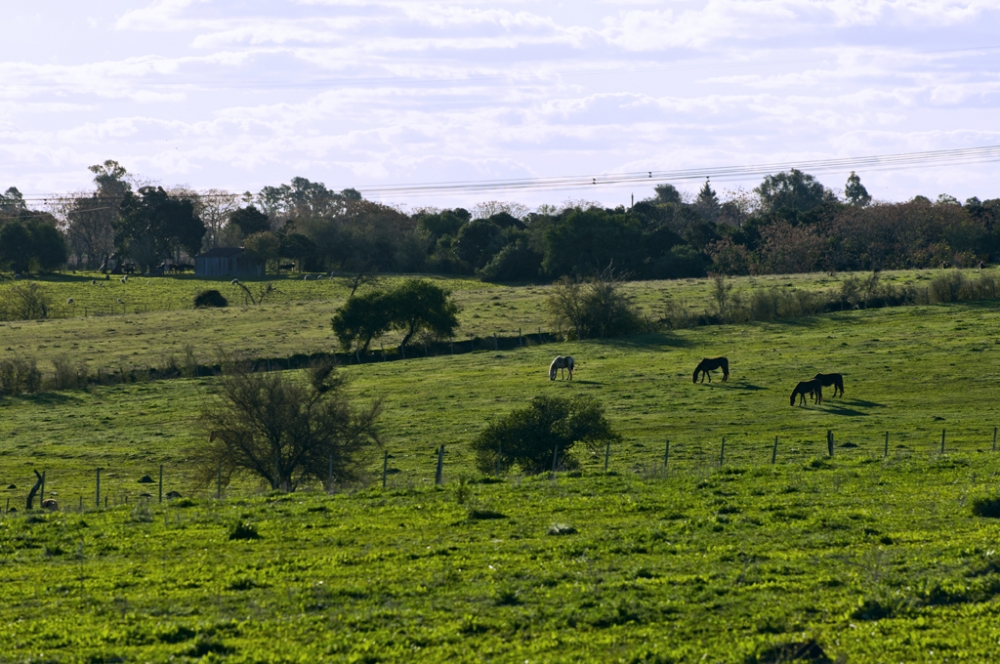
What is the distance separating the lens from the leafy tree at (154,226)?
156250 millimetres

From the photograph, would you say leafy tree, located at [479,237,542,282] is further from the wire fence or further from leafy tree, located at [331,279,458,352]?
the wire fence

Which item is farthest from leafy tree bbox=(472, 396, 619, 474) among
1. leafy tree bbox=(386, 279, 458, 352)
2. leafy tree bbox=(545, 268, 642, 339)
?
leafy tree bbox=(545, 268, 642, 339)

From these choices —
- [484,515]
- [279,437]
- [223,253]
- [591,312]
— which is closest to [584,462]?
[279,437]

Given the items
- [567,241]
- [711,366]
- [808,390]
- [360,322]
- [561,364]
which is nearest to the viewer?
[808,390]

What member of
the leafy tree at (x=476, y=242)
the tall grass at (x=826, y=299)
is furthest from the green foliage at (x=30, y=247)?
the tall grass at (x=826, y=299)

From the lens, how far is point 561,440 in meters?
36.4

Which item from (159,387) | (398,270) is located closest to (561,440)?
(159,387)

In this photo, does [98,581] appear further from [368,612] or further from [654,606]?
[654,606]

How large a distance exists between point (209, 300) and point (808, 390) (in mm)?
70214

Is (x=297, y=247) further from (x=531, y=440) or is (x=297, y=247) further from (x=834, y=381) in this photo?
(x=531, y=440)

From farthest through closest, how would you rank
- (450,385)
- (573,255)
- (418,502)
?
(573,255)
(450,385)
(418,502)

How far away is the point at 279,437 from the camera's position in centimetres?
3600

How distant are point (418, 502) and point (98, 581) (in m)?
8.98

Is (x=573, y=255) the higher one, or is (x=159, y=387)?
(x=573, y=255)
